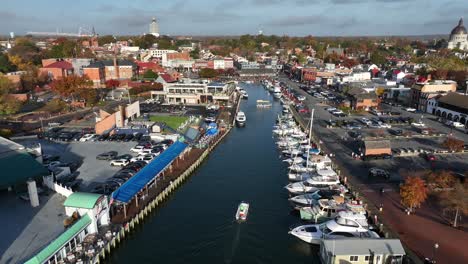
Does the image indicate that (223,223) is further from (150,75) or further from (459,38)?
(459,38)

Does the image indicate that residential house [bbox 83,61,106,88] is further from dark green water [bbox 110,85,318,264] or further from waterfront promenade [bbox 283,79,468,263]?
waterfront promenade [bbox 283,79,468,263]

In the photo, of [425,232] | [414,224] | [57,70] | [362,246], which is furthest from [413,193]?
[57,70]

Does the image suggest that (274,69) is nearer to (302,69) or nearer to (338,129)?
(302,69)

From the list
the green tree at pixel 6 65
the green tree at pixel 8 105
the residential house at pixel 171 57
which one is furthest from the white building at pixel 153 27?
the green tree at pixel 8 105

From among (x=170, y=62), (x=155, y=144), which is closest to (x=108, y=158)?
(x=155, y=144)

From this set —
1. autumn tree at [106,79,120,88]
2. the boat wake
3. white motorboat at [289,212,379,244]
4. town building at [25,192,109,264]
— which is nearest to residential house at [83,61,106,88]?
autumn tree at [106,79,120,88]

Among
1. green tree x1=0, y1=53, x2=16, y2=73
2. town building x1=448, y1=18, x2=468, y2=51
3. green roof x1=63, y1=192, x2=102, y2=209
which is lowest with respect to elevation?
green roof x1=63, y1=192, x2=102, y2=209
